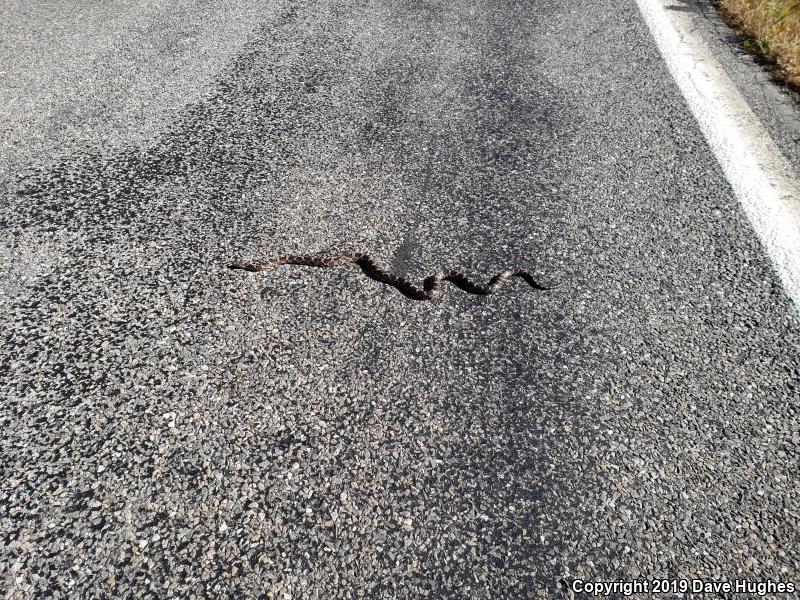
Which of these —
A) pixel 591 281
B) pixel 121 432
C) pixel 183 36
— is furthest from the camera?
pixel 183 36

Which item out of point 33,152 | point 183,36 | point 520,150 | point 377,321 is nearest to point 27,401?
point 377,321

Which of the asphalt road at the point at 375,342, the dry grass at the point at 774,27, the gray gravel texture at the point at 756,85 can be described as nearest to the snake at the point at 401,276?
the asphalt road at the point at 375,342

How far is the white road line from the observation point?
331 centimetres

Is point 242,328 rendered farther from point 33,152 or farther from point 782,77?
point 782,77

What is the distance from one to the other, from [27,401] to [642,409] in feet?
7.62

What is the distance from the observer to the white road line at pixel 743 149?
3.31 metres

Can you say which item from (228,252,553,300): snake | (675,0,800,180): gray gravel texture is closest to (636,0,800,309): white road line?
(675,0,800,180): gray gravel texture

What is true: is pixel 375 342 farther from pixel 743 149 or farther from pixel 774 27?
pixel 774 27

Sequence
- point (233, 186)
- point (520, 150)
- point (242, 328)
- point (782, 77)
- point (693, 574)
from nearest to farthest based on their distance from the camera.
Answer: point (693, 574) → point (242, 328) → point (233, 186) → point (520, 150) → point (782, 77)

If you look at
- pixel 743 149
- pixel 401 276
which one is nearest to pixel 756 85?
pixel 743 149

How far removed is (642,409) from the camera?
2521 millimetres

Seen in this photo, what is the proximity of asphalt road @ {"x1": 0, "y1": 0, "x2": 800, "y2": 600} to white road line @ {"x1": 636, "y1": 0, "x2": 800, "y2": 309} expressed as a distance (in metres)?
0.11

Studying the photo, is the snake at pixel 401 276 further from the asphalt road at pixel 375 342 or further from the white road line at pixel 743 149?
the white road line at pixel 743 149

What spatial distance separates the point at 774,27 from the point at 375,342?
4.78 m
